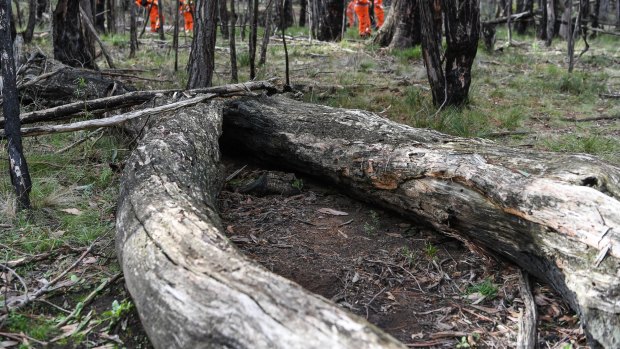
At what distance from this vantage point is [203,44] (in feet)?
20.8

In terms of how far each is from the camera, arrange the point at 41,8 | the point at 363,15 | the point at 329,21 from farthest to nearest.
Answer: the point at 41,8, the point at 363,15, the point at 329,21

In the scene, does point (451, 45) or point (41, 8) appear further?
point (41, 8)

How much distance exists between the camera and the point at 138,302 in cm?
291

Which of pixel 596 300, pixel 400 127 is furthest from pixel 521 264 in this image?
pixel 400 127

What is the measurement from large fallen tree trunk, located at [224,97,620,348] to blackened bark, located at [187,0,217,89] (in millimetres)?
1155

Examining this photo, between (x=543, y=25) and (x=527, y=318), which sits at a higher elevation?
(x=543, y=25)

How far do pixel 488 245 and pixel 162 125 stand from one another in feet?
8.83

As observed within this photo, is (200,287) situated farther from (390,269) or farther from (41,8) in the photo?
(41,8)

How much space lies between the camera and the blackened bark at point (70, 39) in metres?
7.96

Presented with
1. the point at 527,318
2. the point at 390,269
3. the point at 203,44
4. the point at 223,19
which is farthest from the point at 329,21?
the point at 527,318

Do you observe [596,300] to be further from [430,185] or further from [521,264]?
[430,185]

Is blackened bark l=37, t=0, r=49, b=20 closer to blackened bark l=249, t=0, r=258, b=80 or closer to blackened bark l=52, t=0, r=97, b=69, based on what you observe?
blackened bark l=52, t=0, r=97, b=69

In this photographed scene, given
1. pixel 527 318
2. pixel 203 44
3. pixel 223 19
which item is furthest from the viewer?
pixel 223 19

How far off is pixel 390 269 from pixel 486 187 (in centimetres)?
82
